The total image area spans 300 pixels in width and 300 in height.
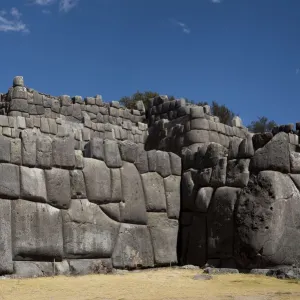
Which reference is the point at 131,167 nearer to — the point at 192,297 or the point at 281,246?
the point at 281,246

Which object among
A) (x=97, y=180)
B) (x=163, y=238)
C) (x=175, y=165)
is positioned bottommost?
(x=163, y=238)

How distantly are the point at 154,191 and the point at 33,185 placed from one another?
8.67 ft

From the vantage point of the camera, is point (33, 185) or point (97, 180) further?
point (97, 180)

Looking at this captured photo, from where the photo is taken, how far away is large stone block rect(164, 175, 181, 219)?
10.6 m

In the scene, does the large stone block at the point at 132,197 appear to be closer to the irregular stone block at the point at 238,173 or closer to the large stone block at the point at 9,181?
the irregular stone block at the point at 238,173

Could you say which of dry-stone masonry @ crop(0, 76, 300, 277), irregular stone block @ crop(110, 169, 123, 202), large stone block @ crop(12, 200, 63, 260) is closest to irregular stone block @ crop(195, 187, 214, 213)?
dry-stone masonry @ crop(0, 76, 300, 277)

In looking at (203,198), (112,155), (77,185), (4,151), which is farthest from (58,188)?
(203,198)

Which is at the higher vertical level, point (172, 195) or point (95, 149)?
point (95, 149)

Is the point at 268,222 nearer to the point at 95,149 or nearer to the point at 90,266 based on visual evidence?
the point at 90,266

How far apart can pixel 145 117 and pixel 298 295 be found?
11.6m

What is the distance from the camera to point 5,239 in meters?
7.92

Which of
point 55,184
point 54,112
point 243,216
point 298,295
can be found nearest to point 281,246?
point 243,216

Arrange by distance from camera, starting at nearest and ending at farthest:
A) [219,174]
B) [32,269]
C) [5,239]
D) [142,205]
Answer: [5,239]
[32,269]
[142,205]
[219,174]

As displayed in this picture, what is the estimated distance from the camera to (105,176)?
373 inches
